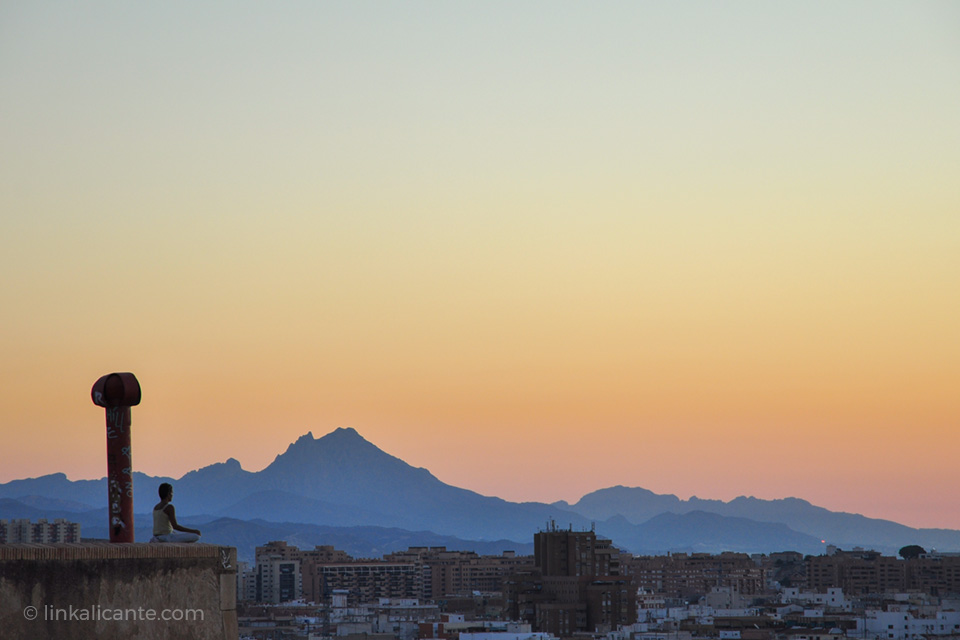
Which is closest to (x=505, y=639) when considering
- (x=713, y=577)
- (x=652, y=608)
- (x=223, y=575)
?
(x=652, y=608)

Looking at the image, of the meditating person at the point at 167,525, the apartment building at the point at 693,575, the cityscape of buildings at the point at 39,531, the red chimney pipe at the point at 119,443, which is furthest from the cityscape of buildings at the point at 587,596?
the red chimney pipe at the point at 119,443

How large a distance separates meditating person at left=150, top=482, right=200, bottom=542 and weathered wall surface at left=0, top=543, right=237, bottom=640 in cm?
25

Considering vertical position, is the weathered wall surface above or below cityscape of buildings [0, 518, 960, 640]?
above

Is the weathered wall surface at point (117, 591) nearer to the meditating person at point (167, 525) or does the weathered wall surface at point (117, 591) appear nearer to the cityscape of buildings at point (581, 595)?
the meditating person at point (167, 525)

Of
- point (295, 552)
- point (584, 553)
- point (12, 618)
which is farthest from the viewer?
point (295, 552)

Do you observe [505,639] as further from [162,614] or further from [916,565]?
[916,565]

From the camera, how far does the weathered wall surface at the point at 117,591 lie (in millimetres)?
6020

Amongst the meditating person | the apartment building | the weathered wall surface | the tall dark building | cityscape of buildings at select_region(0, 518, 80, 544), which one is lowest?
the apartment building

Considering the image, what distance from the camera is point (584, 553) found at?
8369 centimetres

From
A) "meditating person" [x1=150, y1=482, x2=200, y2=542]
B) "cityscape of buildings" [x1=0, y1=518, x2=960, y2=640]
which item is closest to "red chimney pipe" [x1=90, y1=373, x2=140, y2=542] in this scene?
"meditating person" [x1=150, y1=482, x2=200, y2=542]

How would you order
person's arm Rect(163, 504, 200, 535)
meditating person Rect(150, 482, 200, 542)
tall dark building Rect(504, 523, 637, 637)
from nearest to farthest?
1. meditating person Rect(150, 482, 200, 542)
2. person's arm Rect(163, 504, 200, 535)
3. tall dark building Rect(504, 523, 637, 637)

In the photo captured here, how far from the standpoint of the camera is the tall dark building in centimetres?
7869

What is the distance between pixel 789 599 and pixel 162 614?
10000 cm

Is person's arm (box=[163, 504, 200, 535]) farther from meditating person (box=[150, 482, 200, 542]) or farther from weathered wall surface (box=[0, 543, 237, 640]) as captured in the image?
weathered wall surface (box=[0, 543, 237, 640])
